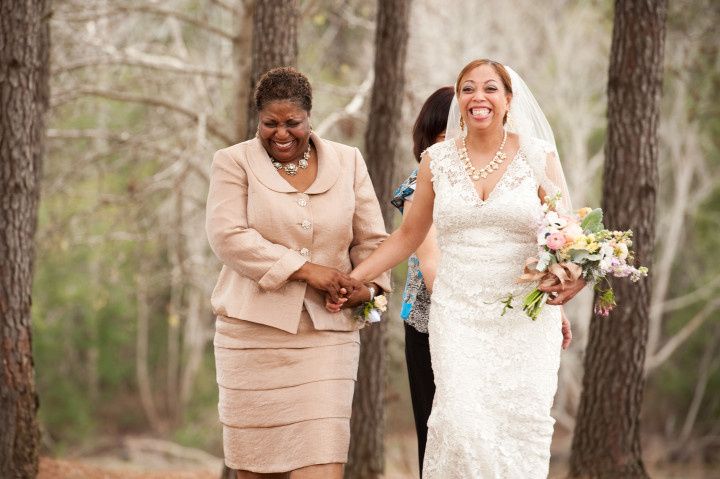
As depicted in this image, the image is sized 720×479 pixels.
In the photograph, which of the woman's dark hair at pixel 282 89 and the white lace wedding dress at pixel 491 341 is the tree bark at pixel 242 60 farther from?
the white lace wedding dress at pixel 491 341

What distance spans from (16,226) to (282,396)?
244 centimetres

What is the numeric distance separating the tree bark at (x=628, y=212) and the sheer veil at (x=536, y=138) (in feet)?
8.02

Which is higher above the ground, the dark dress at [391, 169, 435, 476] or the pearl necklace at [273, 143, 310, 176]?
the pearl necklace at [273, 143, 310, 176]

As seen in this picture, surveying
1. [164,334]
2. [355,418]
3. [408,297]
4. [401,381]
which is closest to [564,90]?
[401,381]

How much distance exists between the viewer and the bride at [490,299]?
475cm

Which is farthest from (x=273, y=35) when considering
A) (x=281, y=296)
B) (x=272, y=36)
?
(x=281, y=296)

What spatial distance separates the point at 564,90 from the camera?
23.7 meters

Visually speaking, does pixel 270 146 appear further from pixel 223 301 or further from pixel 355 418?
pixel 355 418

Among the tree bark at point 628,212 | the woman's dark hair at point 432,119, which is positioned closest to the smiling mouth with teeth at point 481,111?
the woman's dark hair at point 432,119

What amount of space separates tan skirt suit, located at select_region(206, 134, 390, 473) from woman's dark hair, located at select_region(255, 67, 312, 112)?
28 cm

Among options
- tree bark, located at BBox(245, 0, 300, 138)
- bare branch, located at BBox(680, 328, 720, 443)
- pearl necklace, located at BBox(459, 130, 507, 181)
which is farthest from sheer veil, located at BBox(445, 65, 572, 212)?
bare branch, located at BBox(680, 328, 720, 443)

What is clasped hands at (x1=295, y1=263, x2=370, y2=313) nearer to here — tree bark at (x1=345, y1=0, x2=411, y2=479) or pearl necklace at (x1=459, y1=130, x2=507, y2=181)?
pearl necklace at (x1=459, y1=130, x2=507, y2=181)

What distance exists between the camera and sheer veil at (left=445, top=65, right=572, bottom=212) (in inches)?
194

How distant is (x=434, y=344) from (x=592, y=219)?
3.15ft
